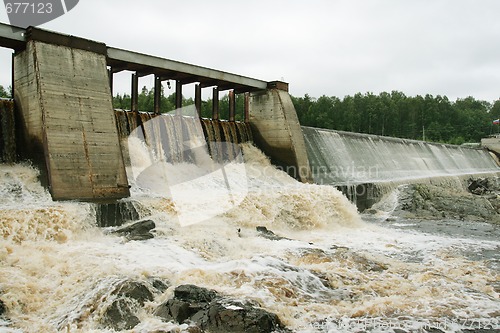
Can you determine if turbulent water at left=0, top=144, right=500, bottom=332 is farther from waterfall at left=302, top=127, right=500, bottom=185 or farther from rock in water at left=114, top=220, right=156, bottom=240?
waterfall at left=302, top=127, right=500, bottom=185

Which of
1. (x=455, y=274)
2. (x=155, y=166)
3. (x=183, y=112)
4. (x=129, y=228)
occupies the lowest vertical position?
(x=455, y=274)

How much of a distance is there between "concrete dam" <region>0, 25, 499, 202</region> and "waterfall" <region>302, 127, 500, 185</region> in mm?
76

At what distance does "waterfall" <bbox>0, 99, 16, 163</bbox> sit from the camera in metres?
10.2

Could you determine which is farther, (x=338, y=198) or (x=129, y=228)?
(x=338, y=198)

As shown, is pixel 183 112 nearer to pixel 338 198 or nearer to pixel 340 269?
pixel 338 198

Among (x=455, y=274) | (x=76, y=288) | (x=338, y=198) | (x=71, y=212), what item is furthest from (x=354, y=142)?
(x=76, y=288)

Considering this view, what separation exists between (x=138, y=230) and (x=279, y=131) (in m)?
9.73

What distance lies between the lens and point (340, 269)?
23.2 ft

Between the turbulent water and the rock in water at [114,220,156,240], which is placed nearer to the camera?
the turbulent water

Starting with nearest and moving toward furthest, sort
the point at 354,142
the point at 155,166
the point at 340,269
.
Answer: the point at 340,269, the point at 155,166, the point at 354,142

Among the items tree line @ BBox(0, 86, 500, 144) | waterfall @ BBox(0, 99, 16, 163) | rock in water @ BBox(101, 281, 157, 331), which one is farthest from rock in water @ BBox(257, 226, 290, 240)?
tree line @ BBox(0, 86, 500, 144)

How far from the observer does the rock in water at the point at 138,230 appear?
25.2ft

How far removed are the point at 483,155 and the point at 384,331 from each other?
37215mm

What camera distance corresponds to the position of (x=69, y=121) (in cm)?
984
